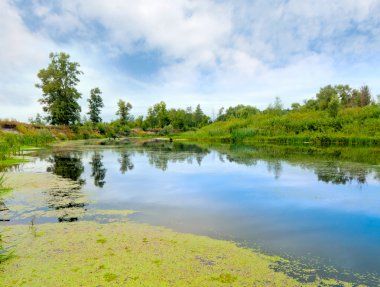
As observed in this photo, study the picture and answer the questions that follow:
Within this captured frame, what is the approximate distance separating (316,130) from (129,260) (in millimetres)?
30928

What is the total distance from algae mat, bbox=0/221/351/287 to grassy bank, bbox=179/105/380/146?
80.2 feet

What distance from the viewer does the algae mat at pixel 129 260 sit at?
3205 millimetres

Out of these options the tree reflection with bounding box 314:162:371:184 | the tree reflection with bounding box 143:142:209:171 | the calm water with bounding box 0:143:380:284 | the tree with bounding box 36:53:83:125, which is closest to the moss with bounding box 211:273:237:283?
the calm water with bounding box 0:143:380:284

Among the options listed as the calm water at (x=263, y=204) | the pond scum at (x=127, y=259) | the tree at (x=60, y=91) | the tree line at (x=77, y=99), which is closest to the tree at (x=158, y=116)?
the tree line at (x=77, y=99)

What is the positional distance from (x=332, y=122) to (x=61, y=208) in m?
30.4

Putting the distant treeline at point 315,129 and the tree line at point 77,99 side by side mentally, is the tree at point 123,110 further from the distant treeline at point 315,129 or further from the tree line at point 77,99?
the distant treeline at point 315,129

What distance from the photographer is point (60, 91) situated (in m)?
41.8

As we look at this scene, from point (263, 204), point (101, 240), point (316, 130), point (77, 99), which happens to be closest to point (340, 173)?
point (263, 204)

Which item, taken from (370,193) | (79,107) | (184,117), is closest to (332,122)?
(370,193)

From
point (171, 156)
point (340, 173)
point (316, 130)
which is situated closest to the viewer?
point (340, 173)

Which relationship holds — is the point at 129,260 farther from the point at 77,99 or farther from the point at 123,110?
the point at 123,110

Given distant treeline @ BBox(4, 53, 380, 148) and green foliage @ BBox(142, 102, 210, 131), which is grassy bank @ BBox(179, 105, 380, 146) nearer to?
distant treeline @ BBox(4, 53, 380, 148)

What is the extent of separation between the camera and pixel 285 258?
3.73 meters

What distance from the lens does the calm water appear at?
419 cm
